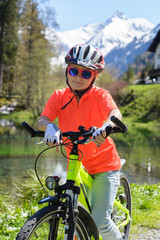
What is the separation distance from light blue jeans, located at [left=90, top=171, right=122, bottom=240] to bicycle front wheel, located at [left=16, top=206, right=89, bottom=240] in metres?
0.33

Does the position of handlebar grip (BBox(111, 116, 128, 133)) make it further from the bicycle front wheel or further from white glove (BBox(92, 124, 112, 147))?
the bicycle front wheel

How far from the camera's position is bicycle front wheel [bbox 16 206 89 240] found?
185cm

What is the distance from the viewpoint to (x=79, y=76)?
254 cm

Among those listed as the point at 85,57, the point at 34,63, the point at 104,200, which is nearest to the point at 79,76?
the point at 85,57

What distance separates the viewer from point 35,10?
133ft

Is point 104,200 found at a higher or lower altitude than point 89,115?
lower

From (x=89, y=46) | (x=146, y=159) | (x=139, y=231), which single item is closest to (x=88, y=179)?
(x=89, y=46)

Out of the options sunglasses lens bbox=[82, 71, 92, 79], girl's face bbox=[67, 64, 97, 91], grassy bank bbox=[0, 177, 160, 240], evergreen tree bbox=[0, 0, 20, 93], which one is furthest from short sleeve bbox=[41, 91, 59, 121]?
evergreen tree bbox=[0, 0, 20, 93]

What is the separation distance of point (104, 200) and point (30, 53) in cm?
3425

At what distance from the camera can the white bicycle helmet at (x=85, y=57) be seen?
97.0 inches

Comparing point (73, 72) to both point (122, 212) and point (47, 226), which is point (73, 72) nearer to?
point (47, 226)

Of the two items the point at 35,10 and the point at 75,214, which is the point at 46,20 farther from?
the point at 75,214

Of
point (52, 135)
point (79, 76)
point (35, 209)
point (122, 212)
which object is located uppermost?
point (79, 76)

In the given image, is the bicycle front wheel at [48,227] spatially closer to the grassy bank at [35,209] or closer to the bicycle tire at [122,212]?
the bicycle tire at [122,212]
